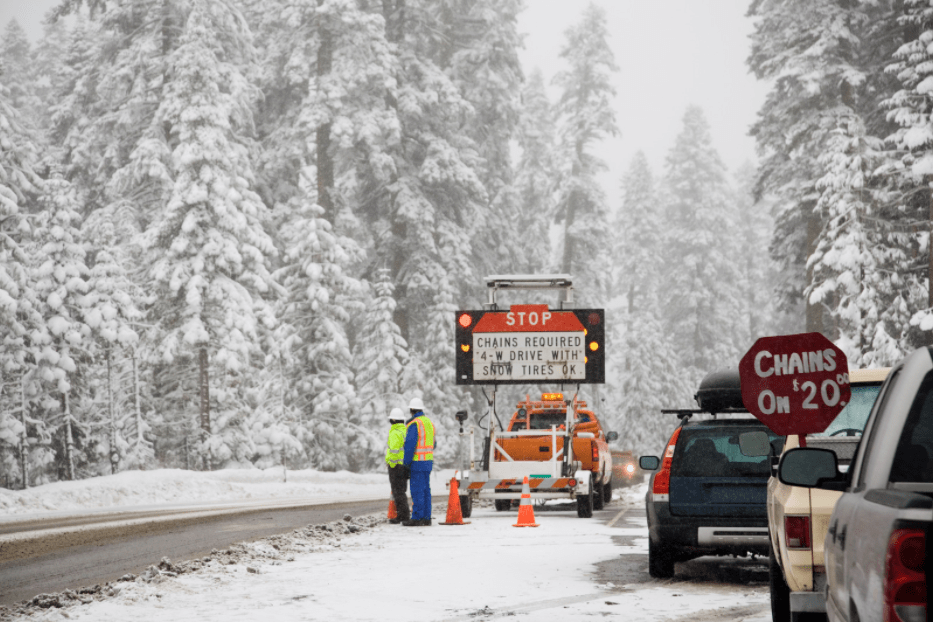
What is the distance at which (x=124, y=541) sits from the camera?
51.9 ft

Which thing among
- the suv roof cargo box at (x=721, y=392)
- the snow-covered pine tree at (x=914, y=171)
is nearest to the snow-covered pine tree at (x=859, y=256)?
the snow-covered pine tree at (x=914, y=171)

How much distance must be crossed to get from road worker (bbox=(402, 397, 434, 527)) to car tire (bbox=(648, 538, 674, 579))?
6767mm

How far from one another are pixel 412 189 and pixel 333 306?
8661 millimetres

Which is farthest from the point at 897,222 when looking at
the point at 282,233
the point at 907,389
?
the point at 907,389

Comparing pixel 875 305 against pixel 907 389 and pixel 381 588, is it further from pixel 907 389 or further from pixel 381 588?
pixel 907 389

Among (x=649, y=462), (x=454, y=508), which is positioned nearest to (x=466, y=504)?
(x=454, y=508)

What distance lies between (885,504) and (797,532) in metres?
3.46

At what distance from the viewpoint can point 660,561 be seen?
11.7m

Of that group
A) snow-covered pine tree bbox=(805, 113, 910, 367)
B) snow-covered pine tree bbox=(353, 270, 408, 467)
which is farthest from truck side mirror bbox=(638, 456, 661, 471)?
snow-covered pine tree bbox=(353, 270, 408, 467)

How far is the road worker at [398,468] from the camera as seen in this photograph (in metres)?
18.4

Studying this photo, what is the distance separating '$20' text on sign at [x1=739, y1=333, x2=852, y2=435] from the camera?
8.73 m

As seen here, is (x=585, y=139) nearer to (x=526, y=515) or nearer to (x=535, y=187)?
(x=535, y=187)

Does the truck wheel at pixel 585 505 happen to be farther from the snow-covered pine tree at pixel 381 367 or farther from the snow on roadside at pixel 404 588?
the snow-covered pine tree at pixel 381 367

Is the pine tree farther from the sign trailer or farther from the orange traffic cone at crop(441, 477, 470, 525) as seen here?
the orange traffic cone at crop(441, 477, 470, 525)
